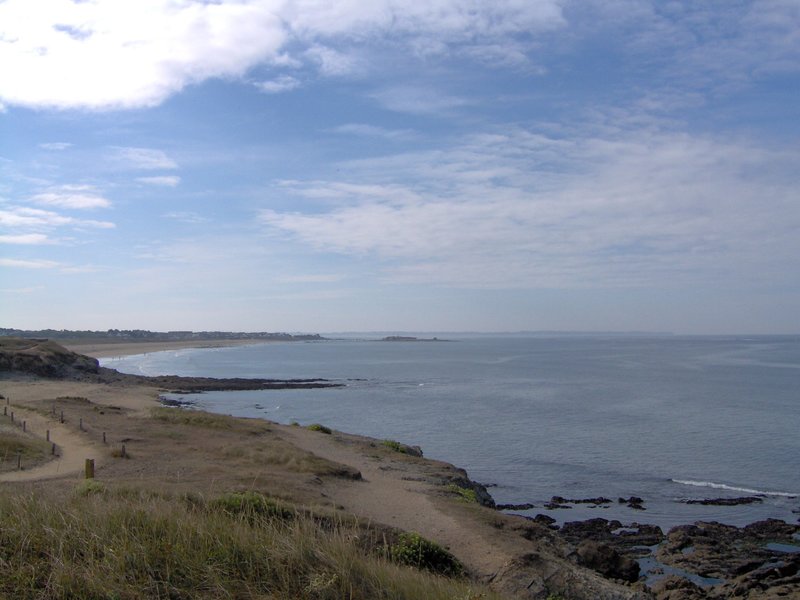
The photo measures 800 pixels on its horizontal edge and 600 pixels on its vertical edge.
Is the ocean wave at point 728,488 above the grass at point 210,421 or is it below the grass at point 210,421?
below

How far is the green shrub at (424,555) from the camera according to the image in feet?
42.3

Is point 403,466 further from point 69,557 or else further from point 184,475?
point 69,557

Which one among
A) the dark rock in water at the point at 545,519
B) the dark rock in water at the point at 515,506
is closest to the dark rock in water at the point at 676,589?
the dark rock in water at the point at 545,519

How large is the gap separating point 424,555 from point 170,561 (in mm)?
7400

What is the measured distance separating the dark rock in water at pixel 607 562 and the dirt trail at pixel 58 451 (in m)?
15.6

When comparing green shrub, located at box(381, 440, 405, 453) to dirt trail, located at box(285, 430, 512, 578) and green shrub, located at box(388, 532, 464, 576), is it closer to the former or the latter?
dirt trail, located at box(285, 430, 512, 578)

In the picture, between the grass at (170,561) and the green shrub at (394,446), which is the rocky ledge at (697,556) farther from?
the grass at (170,561)

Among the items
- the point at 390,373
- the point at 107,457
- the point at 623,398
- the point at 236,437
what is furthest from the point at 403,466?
the point at 390,373

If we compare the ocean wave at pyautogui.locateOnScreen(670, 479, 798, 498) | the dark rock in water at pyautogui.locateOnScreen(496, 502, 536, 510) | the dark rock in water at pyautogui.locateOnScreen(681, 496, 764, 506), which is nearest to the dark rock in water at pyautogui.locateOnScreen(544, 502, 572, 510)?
the dark rock in water at pyautogui.locateOnScreen(496, 502, 536, 510)

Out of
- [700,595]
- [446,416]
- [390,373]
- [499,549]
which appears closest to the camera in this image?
[499,549]

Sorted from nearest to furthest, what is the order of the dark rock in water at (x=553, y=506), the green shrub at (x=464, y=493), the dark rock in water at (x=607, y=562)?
the dark rock in water at (x=607, y=562) < the green shrub at (x=464, y=493) < the dark rock in water at (x=553, y=506)

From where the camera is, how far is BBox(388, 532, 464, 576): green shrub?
12.9m

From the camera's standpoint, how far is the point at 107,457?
25.0 metres

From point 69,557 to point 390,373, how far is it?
10368 cm
